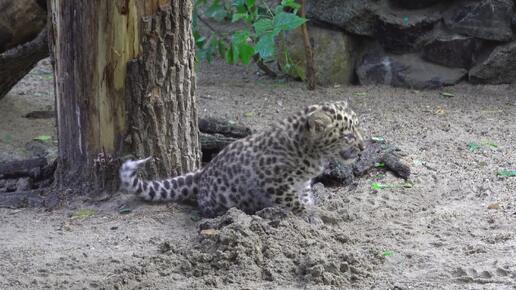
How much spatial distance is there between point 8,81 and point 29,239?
11.0 ft

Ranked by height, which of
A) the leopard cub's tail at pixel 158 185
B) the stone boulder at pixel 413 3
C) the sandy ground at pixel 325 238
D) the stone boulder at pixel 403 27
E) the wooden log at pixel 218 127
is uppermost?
the stone boulder at pixel 413 3

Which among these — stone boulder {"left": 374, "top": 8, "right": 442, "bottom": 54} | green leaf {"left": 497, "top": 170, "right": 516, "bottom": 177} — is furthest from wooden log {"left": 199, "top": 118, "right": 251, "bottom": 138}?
stone boulder {"left": 374, "top": 8, "right": 442, "bottom": 54}

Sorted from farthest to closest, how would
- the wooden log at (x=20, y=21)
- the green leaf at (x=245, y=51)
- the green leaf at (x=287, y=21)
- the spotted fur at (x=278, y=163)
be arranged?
the green leaf at (x=245, y=51) < the wooden log at (x=20, y=21) < the green leaf at (x=287, y=21) < the spotted fur at (x=278, y=163)

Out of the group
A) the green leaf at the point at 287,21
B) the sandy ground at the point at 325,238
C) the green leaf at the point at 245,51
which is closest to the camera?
the sandy ground at the point at 325,238

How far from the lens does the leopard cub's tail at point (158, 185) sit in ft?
23.0

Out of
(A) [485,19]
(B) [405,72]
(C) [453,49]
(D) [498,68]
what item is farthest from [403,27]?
(D) [498,68]

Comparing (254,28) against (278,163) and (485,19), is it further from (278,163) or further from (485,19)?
(485,19)

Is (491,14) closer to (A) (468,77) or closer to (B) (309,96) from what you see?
(A) (468,77)

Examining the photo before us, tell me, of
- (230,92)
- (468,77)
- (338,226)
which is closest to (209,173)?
(338,226)

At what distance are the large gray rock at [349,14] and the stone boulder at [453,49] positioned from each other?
2.61 feet

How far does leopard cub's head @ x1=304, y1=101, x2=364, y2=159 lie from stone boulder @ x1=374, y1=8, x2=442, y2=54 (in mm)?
4506

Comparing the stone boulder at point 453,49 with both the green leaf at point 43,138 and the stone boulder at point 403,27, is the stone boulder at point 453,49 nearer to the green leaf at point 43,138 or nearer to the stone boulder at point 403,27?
the stone boulder at point 403,27

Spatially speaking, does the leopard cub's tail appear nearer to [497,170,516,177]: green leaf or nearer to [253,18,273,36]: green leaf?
[253,18,273,36]: green leaf

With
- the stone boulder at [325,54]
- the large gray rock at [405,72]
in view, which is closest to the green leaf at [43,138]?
the stone boulder at [325,54]
